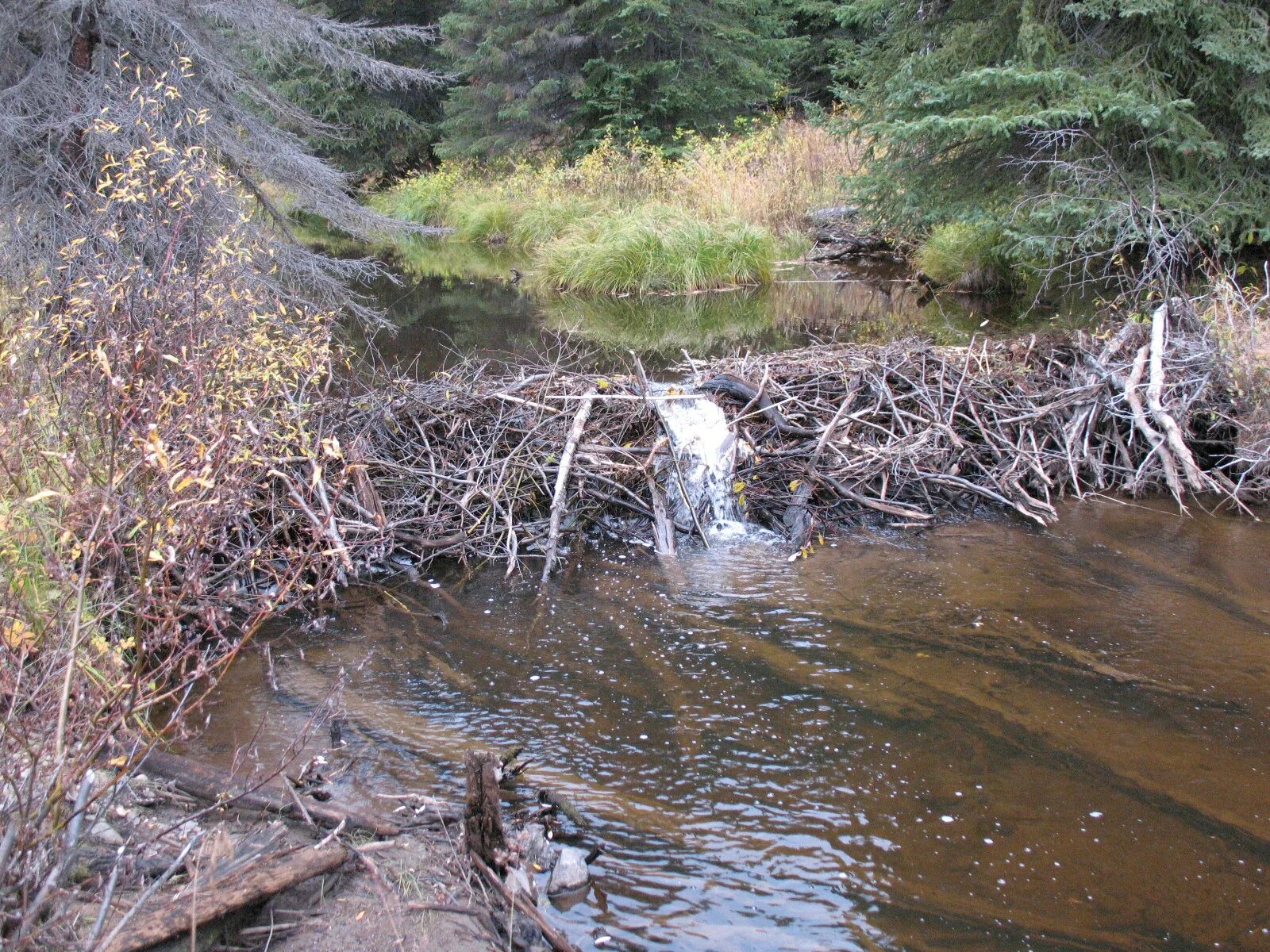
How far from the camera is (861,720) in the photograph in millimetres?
4039

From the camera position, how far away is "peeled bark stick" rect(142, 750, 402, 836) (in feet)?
10.0

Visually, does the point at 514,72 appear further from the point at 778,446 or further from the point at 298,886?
the point at 298,886

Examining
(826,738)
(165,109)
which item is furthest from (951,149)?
(826,738)

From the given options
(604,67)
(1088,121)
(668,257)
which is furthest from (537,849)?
(604,67)

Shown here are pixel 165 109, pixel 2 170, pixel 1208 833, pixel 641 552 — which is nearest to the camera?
pixel 1208 833

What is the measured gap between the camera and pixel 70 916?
7.52 feet

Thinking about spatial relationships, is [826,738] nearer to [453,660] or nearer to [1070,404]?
[453,660]

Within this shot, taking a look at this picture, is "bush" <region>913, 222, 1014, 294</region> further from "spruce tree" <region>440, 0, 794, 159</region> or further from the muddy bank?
the muddy bank

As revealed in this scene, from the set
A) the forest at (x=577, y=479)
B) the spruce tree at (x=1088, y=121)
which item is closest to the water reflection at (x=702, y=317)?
the forest at (x=577, y=479)

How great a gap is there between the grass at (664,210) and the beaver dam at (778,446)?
7.96 metres

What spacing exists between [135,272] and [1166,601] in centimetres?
533

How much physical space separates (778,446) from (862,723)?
8.98 ft

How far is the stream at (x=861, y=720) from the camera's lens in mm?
3061

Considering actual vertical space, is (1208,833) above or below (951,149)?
below
